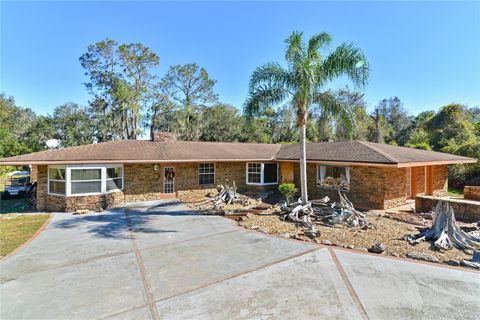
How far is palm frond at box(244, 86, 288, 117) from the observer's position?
11.1 meters

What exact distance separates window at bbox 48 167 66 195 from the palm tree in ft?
32.9

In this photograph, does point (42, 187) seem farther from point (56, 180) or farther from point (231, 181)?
point (231, 181)

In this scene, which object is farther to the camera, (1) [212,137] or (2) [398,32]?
(1) [212,137]

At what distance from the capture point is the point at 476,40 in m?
11.8

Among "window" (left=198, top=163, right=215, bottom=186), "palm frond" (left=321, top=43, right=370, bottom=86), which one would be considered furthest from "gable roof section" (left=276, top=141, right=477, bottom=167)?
"window" (left=198, top=163, right=215, bottom=186)

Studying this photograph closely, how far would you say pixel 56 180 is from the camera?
12.5m

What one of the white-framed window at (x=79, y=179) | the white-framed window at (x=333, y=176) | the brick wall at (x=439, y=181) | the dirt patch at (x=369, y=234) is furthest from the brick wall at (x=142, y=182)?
the brick wall at (x=439, y=181)

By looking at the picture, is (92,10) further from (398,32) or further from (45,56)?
(398,32)

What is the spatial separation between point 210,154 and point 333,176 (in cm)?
754

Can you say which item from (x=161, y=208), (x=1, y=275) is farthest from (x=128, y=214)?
(x=1, y=275)

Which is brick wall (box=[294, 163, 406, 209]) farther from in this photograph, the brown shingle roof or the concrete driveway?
the concrete driveway

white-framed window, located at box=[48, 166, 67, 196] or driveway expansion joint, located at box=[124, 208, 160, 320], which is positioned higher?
white-framed window, located at box=[48, 166, 67, 196]

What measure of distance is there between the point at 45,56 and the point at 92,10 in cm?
1132

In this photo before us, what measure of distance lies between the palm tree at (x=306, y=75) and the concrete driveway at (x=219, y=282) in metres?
4.97
